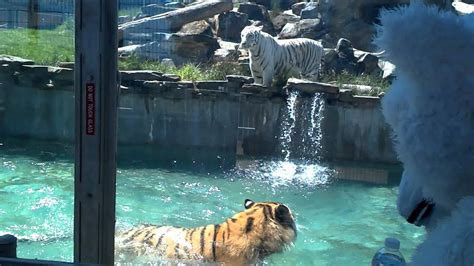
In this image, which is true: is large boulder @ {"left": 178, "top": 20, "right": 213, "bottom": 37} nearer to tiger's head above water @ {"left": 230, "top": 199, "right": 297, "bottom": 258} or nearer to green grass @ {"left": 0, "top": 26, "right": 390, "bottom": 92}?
green grass @ {"left": 0, "top": 26, "right": 390, "bottom": 92}

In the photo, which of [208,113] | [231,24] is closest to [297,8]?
[231,24]

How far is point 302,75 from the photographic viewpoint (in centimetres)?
825

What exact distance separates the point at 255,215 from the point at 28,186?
2.38 meters

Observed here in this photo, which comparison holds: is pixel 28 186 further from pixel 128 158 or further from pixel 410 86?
pixel 410 86

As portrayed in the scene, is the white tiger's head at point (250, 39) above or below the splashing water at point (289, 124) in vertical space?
above

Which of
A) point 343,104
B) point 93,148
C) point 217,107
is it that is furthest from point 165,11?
point 93,148

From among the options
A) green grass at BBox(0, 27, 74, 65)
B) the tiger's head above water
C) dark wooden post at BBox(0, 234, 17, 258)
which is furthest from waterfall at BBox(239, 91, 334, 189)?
dark wooden post at BBox(0, 234, 17, 258)

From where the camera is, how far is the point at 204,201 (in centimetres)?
464

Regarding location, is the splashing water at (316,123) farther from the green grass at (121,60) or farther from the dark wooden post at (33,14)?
the dark wooden post at (33,14)

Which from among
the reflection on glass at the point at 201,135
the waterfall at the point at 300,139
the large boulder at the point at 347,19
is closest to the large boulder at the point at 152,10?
the reflection on glass at the point at 201,135

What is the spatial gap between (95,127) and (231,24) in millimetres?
9205

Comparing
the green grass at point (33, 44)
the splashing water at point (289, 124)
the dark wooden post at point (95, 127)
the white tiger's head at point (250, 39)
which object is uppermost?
the white tiger's head at point (250, 39)

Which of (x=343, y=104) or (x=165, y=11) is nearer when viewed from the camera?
(x=343, y=104)

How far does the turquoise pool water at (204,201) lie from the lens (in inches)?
131
